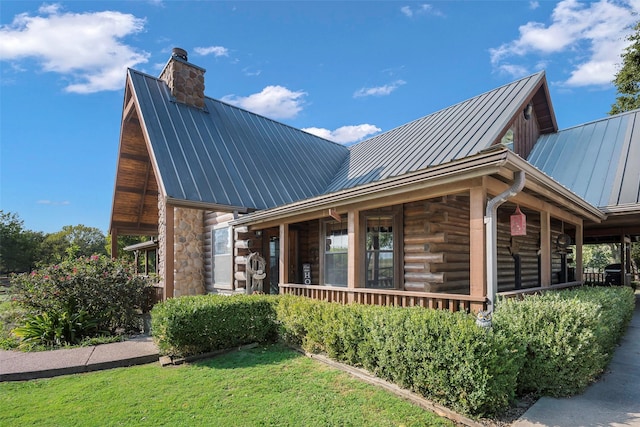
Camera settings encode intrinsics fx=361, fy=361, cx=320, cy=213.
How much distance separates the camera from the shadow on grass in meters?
6.07

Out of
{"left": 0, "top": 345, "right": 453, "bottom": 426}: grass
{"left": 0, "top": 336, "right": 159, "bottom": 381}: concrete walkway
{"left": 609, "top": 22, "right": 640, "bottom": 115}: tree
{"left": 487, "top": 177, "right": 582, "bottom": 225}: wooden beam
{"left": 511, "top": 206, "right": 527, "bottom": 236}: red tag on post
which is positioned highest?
{"left": 609, "top": 22, "right": 640, "bottom": 115}: tree

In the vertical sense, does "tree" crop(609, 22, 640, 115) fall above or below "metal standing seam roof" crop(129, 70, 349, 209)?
above

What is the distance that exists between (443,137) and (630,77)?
64.5ft

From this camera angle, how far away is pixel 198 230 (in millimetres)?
12125

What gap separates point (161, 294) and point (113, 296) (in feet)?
5.02

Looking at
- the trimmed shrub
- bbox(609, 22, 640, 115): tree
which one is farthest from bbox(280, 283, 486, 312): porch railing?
bbox(609, 22, 640, 115): tree

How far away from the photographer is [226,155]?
12.0 metres

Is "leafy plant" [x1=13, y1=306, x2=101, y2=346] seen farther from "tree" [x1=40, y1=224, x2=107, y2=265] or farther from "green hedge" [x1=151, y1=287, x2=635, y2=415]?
"tree" [x1=40, y1=224, x2=107, y2=265]

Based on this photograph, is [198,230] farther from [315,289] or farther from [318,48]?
[318,48]

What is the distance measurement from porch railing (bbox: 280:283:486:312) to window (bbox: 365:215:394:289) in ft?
3.02

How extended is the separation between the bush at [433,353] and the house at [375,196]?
779mm

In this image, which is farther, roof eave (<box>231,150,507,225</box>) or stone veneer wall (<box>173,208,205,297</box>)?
stone veneer wall (<box>173,208,205,297</box>)

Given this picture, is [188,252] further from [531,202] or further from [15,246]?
[15,246]

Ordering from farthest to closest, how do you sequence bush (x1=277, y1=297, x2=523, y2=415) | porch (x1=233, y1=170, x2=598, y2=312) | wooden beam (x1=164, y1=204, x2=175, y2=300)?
wooden beam (x1=164, y1=204, x2=175, y2=300), porch (x1=233, y1=170, x2=598, y2=312), bush (x1=277, y1=297, x2=523, y2=415)
